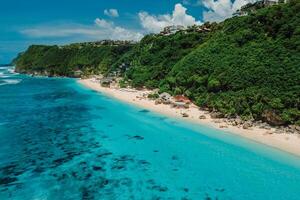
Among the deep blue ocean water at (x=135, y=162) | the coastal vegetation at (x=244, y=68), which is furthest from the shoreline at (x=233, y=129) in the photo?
the coastal vegetation at (x=244, y=68)

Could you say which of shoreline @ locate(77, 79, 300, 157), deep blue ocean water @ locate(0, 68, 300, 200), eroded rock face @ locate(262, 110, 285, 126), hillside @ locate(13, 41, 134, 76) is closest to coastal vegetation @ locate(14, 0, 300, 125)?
eroded rock face @ locate(262, 110, 285, 126)

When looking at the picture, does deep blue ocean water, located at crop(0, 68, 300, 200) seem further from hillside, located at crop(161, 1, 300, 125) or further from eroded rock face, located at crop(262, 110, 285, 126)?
hillside, located at crop(161, 1, 300, 125)

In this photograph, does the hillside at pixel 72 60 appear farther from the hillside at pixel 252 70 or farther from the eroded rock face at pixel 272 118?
the eroded rock face at pixel 272 118

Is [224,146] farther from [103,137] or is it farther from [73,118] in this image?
[73,118]

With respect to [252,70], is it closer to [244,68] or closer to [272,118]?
[244,68]

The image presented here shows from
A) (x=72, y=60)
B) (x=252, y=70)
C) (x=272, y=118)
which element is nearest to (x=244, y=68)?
(x=252, y=70)

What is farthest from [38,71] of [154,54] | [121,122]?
[121,122]
